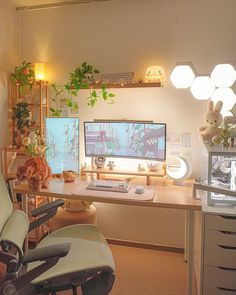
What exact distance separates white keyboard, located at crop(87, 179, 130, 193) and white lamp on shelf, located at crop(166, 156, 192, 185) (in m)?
0.40

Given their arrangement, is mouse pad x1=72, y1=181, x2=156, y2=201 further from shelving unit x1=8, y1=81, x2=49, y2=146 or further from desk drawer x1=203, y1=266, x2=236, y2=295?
shelving unit x1=8, y1=81, x2=49, y2=146

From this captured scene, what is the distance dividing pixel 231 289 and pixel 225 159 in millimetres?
831

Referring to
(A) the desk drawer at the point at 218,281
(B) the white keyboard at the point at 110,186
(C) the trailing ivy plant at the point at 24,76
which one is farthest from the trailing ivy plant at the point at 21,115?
(A) the desk drawer at the point at 218,281

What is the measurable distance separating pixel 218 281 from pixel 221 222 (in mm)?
389

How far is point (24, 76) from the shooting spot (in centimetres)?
264

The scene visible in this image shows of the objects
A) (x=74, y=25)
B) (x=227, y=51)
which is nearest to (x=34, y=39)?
(x=74, y=25)

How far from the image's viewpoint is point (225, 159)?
180cm

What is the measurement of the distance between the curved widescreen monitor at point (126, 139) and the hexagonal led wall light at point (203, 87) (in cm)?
38

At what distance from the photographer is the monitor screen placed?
8.49 feet

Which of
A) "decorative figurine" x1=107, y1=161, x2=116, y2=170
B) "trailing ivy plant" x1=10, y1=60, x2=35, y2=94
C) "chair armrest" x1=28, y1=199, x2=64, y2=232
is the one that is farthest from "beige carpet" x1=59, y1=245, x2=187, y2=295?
"trailing ivy plant" x1=10, y1=60, x2=35, y2=94

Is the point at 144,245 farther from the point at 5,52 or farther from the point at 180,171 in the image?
the point at 5,52

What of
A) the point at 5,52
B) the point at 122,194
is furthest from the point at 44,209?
the point at 5,52

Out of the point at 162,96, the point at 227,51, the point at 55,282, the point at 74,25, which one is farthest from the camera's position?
the point at 74,25

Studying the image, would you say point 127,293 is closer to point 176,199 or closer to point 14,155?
point 176,199
